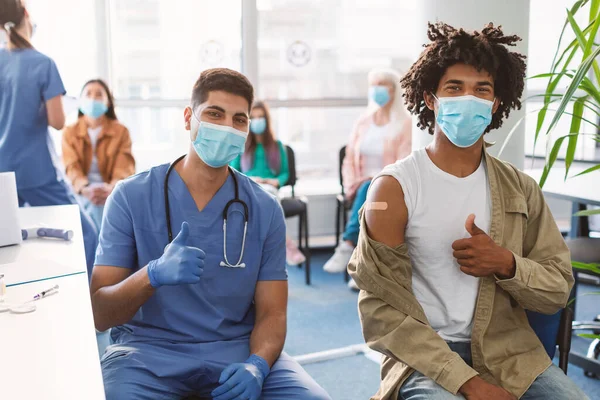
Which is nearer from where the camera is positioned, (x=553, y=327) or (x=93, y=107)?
(x=553, y=327)

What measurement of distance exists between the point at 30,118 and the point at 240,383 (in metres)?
1.78

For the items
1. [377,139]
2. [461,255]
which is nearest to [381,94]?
[377,139]

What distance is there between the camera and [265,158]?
4109 mm

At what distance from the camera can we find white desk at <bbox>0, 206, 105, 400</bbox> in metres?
0.97

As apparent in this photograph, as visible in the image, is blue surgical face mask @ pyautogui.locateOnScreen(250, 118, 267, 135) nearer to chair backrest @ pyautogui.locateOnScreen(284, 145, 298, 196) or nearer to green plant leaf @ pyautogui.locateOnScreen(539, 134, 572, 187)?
chair backrest @ pyautogui.locateOnScreen(284, 145, 298, 196)

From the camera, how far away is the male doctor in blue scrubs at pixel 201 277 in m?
1.46

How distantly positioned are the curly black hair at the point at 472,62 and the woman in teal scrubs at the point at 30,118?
1.58 meters

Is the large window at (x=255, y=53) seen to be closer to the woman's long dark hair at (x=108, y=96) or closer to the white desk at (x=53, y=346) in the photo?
the woman's long dark hair at (x=108, y=96)

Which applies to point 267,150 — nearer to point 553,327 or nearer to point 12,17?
point 12,17

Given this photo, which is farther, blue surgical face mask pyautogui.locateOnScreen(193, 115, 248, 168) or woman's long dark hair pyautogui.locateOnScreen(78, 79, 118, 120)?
woman's long dark hair pyautogui.locateOnScreen(78, 79, 118, 120)

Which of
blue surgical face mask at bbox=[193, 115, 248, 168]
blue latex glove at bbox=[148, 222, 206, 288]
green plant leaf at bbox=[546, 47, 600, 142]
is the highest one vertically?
green plant leaf at bbox=[546, 47, 600, 142]

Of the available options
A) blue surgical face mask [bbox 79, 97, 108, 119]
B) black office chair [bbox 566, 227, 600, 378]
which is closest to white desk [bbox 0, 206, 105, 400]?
black office chair [bbox 566, 227, 600, 378]

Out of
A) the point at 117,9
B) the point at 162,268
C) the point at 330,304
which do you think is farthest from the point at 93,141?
the point at 162,268

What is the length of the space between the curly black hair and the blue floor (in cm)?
126
